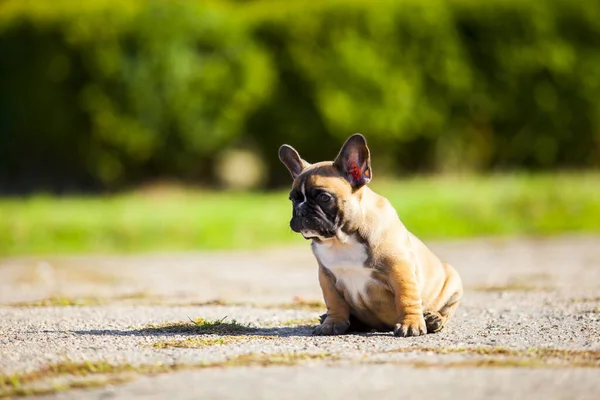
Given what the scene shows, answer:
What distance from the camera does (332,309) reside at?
727 cm

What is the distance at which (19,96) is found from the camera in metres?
23.5

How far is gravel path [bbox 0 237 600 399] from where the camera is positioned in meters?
5.33

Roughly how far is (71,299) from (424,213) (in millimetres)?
8981

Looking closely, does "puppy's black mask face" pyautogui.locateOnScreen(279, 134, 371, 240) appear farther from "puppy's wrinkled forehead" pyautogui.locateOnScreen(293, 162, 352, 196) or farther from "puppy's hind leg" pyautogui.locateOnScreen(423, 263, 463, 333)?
"puppy's hind leg" pyautogui.locateOnScreen(423, 263, 463, 333)

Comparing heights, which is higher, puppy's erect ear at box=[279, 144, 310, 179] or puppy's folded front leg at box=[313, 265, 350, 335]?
puppy's erect ear at box=[279, 144, 310, 179]

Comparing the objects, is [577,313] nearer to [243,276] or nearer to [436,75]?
[243,276]

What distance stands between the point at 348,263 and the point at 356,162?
0.74m

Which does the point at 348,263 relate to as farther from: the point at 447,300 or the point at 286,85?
the point at 286,85

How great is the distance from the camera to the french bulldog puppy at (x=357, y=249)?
6.91 meters

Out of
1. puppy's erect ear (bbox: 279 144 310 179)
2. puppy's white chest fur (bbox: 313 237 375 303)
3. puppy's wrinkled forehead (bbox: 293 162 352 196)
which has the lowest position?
puppy's white chest fur (bbox: 313 237 375 303)

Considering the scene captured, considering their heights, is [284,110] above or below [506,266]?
above

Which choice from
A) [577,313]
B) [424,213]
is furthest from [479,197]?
[577,313]

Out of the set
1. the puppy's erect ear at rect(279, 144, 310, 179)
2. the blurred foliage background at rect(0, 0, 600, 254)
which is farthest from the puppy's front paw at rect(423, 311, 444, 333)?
the blurred foliage background at rect(0, 0, 600, 254)

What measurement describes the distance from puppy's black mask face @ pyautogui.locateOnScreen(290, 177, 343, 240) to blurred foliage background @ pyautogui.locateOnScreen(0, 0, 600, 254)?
13633mm
